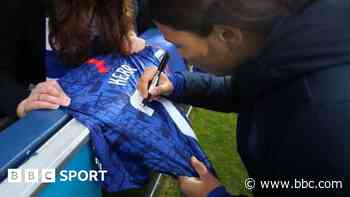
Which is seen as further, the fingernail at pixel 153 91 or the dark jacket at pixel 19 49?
the dark jacket at pixel 19 49

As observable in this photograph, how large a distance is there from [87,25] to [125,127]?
0.38 metres

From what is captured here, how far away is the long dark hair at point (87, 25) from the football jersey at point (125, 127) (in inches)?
4.0

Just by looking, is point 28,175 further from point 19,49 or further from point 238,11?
point 19,49

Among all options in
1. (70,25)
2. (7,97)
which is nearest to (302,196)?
(70,25)

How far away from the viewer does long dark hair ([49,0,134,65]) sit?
130 cm

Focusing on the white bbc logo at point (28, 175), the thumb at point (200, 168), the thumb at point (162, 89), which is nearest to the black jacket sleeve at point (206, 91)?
the thumb at point (162, 89)

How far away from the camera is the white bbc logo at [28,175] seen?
32.0 inches

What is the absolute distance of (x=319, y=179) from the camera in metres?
0.62

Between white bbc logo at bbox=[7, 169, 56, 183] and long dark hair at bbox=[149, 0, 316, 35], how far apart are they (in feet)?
1.36

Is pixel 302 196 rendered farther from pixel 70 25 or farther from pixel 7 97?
pixel 7 97

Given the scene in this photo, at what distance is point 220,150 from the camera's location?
2.29 m

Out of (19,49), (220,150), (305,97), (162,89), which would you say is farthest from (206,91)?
(220,150)

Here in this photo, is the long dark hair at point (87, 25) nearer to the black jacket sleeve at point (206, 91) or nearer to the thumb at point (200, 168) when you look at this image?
the black jacket sleeve at point (206, 91)

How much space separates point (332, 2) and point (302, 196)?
Result: 0.30 metres
